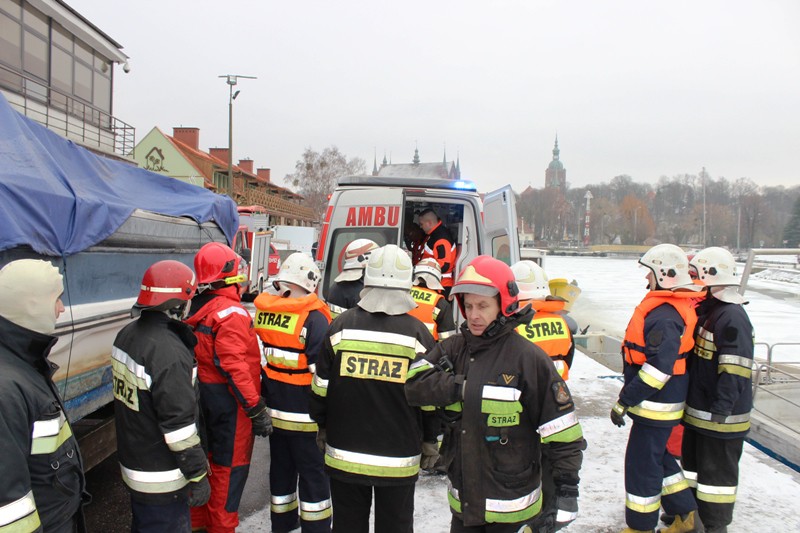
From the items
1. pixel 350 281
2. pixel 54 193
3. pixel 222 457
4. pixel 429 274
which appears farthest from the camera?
pixel 429 274

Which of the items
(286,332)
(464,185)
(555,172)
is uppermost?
(555,172)

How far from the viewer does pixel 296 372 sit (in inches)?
131

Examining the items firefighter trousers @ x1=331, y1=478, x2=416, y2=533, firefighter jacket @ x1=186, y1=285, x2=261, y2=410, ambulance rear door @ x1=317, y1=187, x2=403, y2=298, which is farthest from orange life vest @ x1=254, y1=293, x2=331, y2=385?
ambulance rear door @ x1=317, y1=187, x2=403, y2=298

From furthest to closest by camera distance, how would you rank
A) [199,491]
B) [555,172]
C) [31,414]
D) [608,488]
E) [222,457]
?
[555,172] → [608,488] → [222,457] → [199,491] → [31,414]

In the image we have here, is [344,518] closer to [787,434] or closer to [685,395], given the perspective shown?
[685,395]

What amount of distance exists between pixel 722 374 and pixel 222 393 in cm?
328

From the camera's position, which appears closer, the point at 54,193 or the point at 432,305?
the point at 54,193

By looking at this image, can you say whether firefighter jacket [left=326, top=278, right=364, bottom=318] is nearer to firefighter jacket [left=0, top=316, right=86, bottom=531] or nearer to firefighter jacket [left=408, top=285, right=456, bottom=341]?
firefighter jacket [left=408, top=285, right=456, bottom=341]

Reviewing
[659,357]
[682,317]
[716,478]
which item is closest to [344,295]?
[659,357]

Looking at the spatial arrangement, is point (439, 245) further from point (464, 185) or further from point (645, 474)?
point (645, 474)

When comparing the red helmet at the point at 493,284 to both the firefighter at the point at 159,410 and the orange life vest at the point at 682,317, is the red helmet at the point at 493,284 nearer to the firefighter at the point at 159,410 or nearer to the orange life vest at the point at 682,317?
the firefighter at the point at 159,410

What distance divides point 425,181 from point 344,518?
3.38 m

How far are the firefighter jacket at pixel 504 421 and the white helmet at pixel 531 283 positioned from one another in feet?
3.18

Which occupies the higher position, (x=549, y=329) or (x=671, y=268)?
(x=671, y=268)
